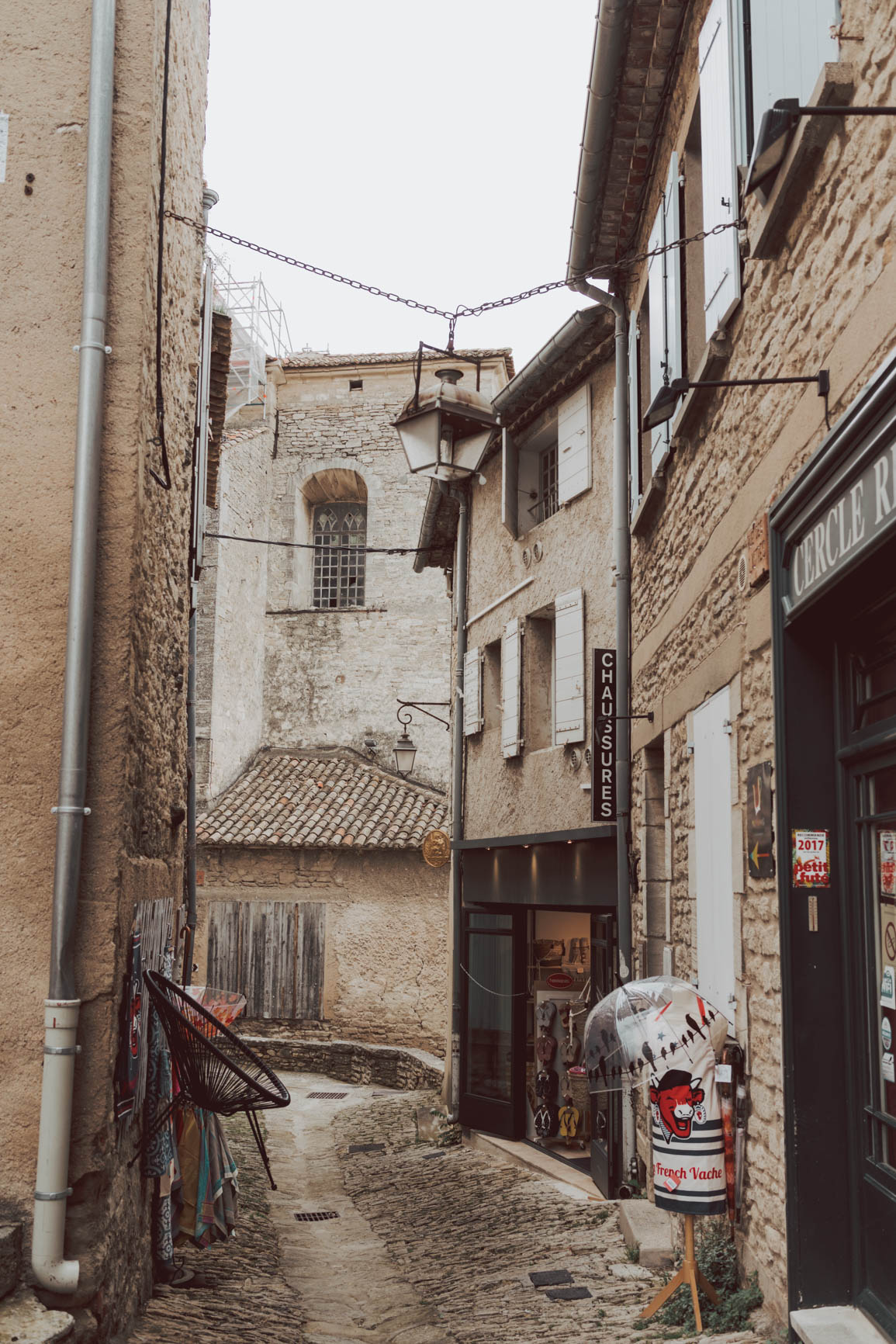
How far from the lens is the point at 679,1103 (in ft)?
16.8

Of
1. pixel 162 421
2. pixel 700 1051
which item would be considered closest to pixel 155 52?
pixel 162 421

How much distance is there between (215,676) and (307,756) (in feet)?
8.44

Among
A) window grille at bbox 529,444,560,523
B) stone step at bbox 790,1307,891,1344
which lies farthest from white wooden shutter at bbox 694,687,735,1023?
window grille at bbox 529,444,560,523

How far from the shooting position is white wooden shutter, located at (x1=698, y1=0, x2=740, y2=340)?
5.29 m

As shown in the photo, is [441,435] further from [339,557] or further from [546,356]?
[339,557]

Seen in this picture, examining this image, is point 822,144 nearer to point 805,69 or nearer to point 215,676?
point 805,69

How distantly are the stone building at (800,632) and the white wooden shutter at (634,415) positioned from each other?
2082 mm

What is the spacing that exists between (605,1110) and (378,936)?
29.9 ft

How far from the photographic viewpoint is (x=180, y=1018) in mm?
5598

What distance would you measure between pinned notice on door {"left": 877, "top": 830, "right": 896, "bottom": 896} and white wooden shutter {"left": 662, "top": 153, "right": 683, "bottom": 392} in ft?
11.2

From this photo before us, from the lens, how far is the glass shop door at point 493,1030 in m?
12.1

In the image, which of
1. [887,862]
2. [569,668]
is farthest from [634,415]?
[887,862]

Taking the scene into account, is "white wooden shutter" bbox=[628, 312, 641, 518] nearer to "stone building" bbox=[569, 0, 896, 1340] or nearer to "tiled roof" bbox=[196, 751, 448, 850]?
"stone building" bbox=[569, 0, 896, 1340]

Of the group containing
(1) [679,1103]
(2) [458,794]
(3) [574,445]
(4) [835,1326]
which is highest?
(3) [574,445]
